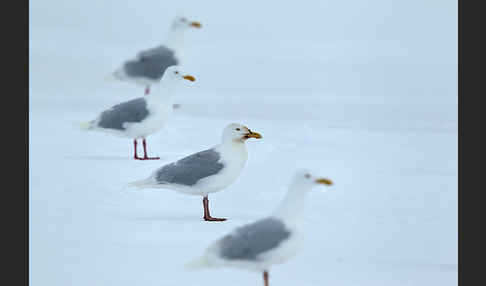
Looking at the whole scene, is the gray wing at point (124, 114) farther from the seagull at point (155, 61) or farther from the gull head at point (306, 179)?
the gull head at point (306, 179)

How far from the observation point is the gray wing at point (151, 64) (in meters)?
7.48

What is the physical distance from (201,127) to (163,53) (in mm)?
987

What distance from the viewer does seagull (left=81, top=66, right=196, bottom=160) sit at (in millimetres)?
5520

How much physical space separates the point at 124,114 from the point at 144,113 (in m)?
0.14

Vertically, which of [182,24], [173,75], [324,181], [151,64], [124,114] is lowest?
[324,181]

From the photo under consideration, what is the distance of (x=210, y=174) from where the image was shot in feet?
13.7

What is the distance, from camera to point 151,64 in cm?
750

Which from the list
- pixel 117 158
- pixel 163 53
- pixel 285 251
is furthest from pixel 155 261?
pixel 163 53

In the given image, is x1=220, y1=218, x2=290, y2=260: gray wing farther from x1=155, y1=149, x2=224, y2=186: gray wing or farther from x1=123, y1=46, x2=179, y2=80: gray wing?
x1=123, y1=46, x2=179, y2=80: gray wing

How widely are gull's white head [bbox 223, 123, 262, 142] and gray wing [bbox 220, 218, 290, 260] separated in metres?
0.99

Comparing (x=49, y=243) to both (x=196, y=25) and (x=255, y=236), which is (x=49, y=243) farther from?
(x=196, y=25)

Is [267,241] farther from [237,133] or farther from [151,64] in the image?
[151,64]

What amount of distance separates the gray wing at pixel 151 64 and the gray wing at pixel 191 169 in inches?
128

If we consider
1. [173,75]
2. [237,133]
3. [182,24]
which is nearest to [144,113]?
[173,75]
